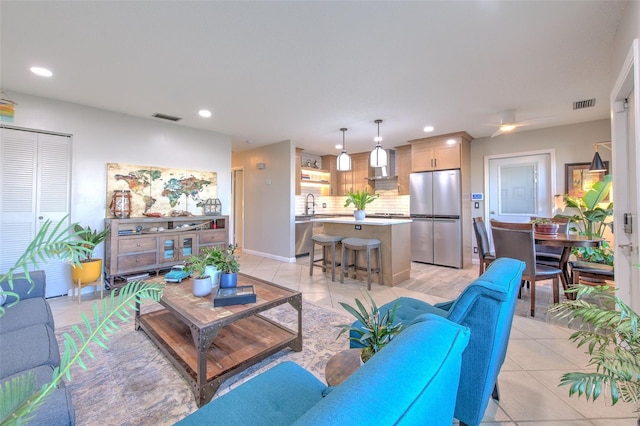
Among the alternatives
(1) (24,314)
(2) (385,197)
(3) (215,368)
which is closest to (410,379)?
(3) (215,368)

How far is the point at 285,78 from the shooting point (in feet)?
9.71

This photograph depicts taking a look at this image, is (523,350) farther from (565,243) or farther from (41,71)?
(41,71)

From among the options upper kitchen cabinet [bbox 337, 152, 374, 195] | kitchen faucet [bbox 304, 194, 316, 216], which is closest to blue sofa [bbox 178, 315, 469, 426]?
kitchen faucet [bbox 304, 194, 316, 216]

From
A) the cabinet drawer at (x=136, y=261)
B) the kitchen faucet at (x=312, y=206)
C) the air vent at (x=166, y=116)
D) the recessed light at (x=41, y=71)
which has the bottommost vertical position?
the cabinet drawer at (x=136, y=261)

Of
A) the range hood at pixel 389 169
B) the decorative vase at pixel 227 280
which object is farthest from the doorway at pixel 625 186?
the range hood at pixel 389 169

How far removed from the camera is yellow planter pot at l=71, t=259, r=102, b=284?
10.8 feet

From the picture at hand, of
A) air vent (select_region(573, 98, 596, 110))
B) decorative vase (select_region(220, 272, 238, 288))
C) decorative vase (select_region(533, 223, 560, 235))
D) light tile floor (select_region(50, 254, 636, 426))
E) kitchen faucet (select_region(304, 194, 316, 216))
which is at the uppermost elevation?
air vent (select_region(573, 98, 596, 110))

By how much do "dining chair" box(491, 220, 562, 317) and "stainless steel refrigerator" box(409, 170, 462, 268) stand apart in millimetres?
2137

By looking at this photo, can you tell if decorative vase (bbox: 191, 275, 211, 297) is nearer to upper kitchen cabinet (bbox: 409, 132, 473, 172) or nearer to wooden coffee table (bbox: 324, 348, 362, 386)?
wooden coffee table (bbox: 324, 348, 362, 386)

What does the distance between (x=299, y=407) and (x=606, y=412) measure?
6.29 feet

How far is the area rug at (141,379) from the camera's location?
5.21 ft

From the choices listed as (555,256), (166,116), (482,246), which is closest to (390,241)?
(482,246)

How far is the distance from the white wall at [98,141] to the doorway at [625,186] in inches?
206

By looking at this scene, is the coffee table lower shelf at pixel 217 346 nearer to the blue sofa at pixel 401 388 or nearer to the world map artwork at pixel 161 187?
the blue sofa at pixel 401 388
